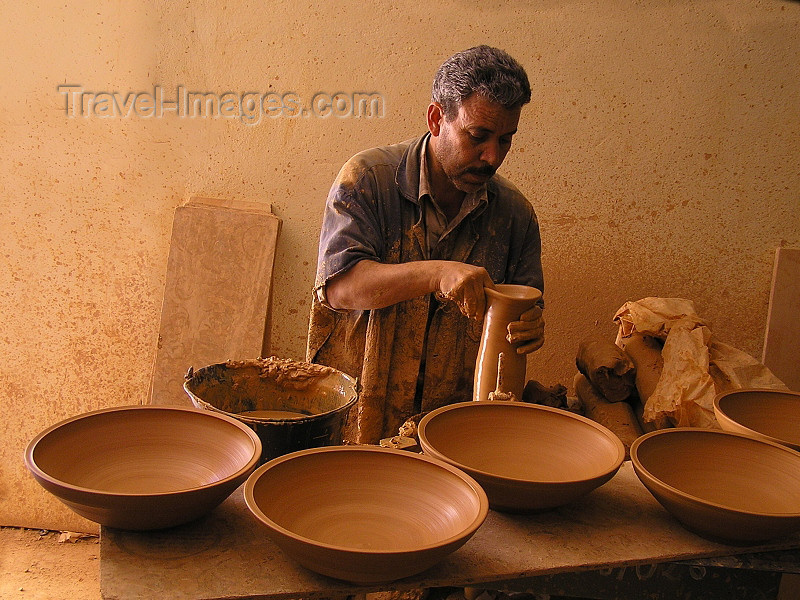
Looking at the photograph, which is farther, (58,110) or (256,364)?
(58,110)

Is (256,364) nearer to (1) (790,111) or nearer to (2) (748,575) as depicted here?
(2) (748,575)

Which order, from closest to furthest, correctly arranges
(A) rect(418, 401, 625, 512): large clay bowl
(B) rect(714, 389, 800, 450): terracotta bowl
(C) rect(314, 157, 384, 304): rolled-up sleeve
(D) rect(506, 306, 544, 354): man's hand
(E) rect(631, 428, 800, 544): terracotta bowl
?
(E) rect(631, 428, 800, 544): terracotta bowl < (A) rect(418, 401, 625, 512): large clay bowl < (B) rect(714, 389, 800, 450): terracotta bowl < (D) rect(506, 306, 544, 354): man's hand < (C) rect(314, 157, 384, 304): rolled-up sleeve

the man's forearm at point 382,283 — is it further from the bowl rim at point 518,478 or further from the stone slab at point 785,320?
the stone slab at point 785,320

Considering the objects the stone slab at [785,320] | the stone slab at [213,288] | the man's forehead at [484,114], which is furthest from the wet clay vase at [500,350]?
the stone slab at [785,320]

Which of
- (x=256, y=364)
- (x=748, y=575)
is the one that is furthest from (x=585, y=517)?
(x=256, y=364)

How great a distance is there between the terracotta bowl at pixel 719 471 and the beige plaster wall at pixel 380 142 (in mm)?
2197

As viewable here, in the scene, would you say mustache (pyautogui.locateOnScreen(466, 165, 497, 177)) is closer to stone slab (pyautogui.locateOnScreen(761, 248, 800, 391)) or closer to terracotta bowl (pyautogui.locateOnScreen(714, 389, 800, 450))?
terracotta bowl (pyautogui.locateOnScreen(714, 389, 800, 450))

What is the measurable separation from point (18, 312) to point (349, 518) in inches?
134

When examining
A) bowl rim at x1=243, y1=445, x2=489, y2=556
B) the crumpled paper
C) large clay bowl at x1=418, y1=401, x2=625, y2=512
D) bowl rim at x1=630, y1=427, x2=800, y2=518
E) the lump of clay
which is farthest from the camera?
the lump of clay

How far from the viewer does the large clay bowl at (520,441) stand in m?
1.83

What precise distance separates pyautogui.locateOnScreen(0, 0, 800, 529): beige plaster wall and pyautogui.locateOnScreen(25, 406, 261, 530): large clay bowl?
2.40 meters

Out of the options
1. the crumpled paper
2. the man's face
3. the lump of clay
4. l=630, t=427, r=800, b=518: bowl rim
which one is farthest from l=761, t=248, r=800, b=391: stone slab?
l=630, t=427, r=800, b=518: bowl rim

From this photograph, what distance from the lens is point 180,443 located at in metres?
1.76

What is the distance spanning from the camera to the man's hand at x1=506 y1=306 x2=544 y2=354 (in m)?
2.29
